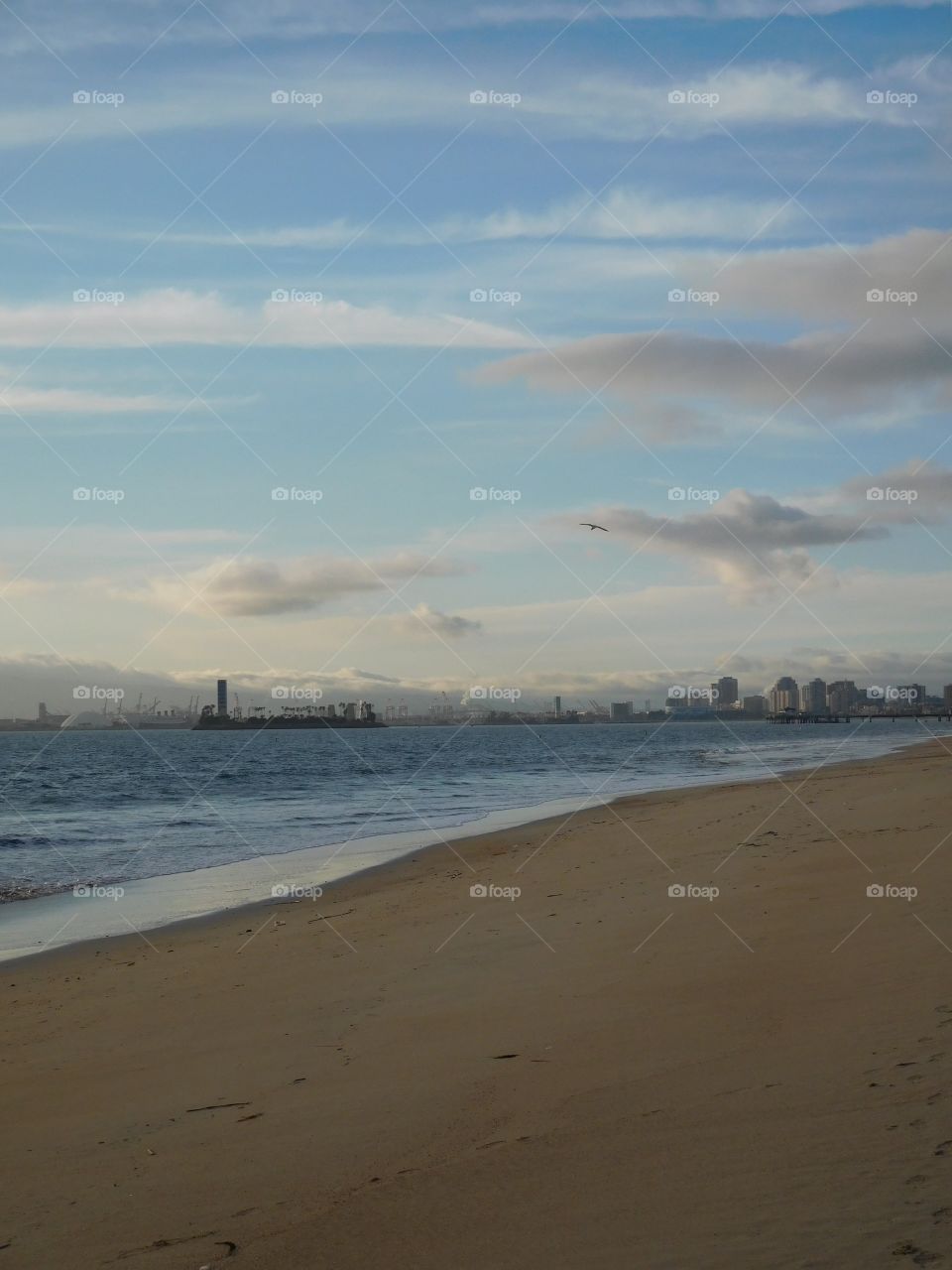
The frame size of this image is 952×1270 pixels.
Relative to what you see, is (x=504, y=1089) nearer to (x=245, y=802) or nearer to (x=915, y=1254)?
(x=915, y=1254)

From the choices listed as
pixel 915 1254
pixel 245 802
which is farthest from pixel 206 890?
pixel 245 802

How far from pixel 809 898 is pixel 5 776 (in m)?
53.9

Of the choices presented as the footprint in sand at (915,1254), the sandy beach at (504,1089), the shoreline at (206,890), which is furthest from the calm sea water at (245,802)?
the footprint in sand at (915,1254)

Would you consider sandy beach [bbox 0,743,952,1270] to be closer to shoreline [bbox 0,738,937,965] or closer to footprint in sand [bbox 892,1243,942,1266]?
footprint in sand [bbox 892,1243,942,1266]

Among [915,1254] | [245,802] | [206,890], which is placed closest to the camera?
[915,1254]

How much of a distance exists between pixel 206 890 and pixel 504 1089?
1121cm

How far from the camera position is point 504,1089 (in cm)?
600

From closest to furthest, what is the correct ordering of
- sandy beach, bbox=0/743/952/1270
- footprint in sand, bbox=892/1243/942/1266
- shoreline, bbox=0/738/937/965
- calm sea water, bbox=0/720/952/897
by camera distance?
footprint in sand, bbox=892/1243/942/1266 → sandy beach, bbox=0/743/952/1270 → shoreline, bbox=0/738/937/965 → calm sea water, bbox=0/720/952/897

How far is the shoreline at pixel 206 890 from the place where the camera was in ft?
43.1

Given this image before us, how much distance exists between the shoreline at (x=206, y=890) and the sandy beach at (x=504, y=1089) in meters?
1.05

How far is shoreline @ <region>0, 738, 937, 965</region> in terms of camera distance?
1313cm

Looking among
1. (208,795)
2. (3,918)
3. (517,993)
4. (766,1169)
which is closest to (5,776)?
(208,795)

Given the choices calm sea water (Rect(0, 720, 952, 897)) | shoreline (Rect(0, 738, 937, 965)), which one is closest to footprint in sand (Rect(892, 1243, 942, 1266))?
shoreline (Rect(0, 738, 937, 965))

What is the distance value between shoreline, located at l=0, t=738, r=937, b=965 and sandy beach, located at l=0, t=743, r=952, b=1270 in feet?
3.46
